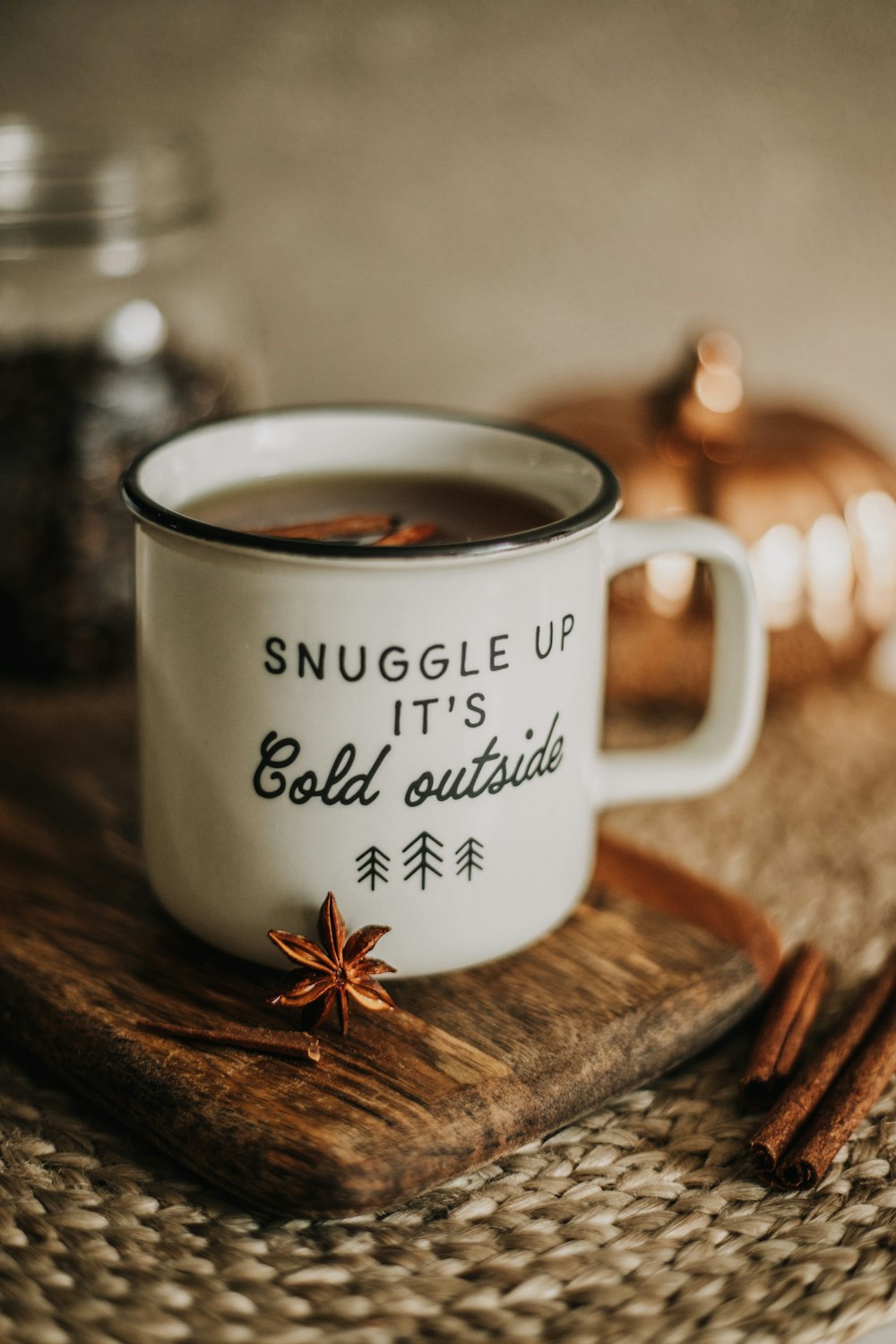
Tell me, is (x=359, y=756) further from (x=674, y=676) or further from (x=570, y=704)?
(x=674, y=676)

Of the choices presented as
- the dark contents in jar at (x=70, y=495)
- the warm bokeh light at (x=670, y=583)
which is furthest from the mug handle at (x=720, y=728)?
the dark contents in jar at (x=70, y=495)

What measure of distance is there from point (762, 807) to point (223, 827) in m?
0.42

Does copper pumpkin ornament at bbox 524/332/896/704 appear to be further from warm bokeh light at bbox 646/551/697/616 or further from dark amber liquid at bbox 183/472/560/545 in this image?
dark amber liquid at bbox 183/472/560/545

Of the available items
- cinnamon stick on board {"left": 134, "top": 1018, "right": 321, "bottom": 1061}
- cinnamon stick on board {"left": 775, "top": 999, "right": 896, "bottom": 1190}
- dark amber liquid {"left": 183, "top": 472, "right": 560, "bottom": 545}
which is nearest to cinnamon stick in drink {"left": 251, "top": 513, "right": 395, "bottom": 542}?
dark amber liquid {"left": 183, "top": 472, "right": 560, "bottom": 545}

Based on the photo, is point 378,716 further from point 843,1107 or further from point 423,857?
point 843,1107

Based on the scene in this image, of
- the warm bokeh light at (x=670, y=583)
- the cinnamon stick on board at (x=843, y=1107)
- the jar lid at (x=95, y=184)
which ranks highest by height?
the jar lid at (x=95, y=184)

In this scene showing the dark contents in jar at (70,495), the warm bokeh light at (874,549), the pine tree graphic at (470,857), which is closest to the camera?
the pine tree graphic at (470,857)

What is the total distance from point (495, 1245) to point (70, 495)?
1.86ft

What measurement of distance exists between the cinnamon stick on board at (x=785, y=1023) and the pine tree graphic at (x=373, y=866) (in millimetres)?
190

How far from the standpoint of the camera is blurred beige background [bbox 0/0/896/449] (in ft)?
3.42

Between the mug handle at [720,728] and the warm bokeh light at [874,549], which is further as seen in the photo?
the warm bokeh light at [874,549]

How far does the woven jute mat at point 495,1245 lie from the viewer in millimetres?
469

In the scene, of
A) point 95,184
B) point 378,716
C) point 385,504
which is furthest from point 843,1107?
point 95,184

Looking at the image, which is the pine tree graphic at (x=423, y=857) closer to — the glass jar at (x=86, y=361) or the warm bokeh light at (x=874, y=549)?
the glass jar at (x=86, y=361)
